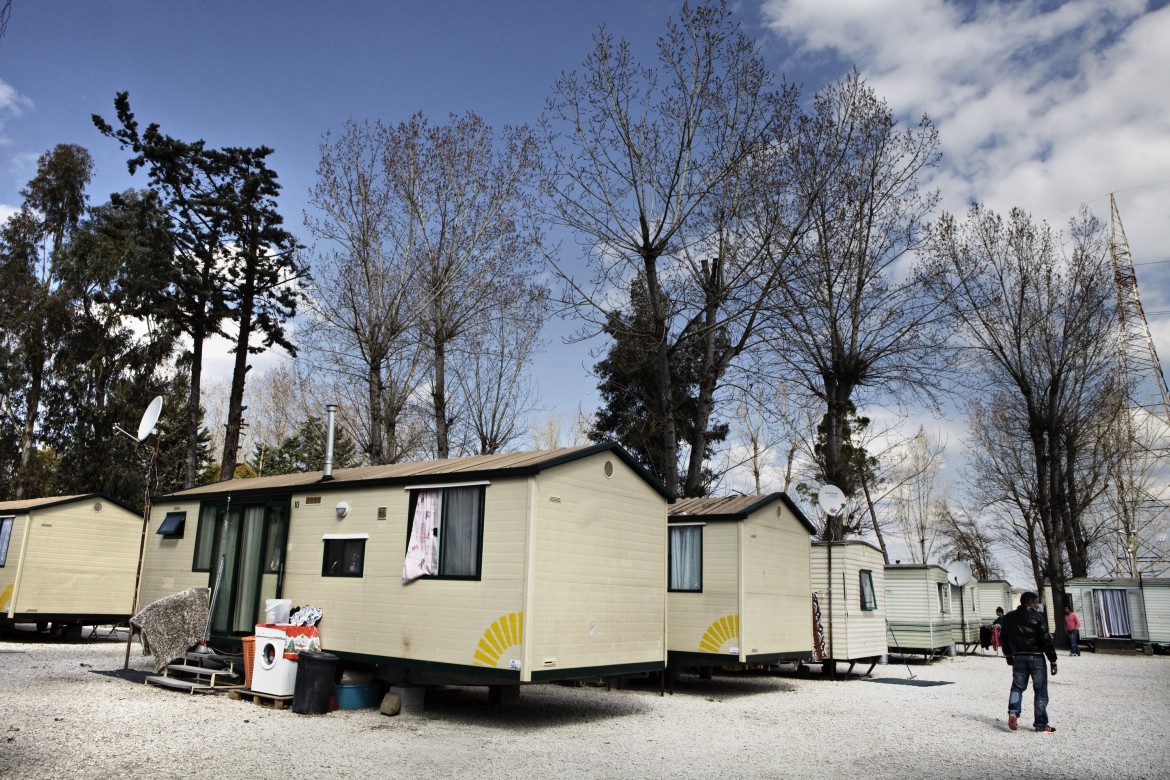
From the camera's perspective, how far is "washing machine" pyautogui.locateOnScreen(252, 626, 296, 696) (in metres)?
9.20

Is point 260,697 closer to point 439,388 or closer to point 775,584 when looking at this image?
point 775,584

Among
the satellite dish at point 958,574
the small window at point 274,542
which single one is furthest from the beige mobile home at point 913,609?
the small window at point 274,542

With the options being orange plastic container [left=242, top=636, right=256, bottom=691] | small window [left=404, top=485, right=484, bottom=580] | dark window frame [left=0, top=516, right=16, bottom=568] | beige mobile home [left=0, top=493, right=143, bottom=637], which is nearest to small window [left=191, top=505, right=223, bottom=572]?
orange plastic container [left=242, top=636, right=256, bottom=691]

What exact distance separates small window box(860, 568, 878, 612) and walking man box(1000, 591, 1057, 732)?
6.42 metres

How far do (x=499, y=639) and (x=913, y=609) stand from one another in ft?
44.9

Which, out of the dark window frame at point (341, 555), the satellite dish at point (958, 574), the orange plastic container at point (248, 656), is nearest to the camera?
the orange plastic container at point (248, 656)

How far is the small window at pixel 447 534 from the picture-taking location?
8711 millimetres

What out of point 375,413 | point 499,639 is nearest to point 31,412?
point 375,413

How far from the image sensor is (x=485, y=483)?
8.77 m

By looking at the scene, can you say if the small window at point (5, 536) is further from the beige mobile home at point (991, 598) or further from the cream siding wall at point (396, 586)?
the beige mobile home at point (991, 598)

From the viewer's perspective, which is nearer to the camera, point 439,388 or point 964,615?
point 439,388

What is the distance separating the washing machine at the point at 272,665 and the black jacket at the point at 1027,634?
25.5 ft

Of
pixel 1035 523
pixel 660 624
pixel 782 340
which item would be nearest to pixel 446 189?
pixel 782 340

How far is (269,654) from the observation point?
939 cm
